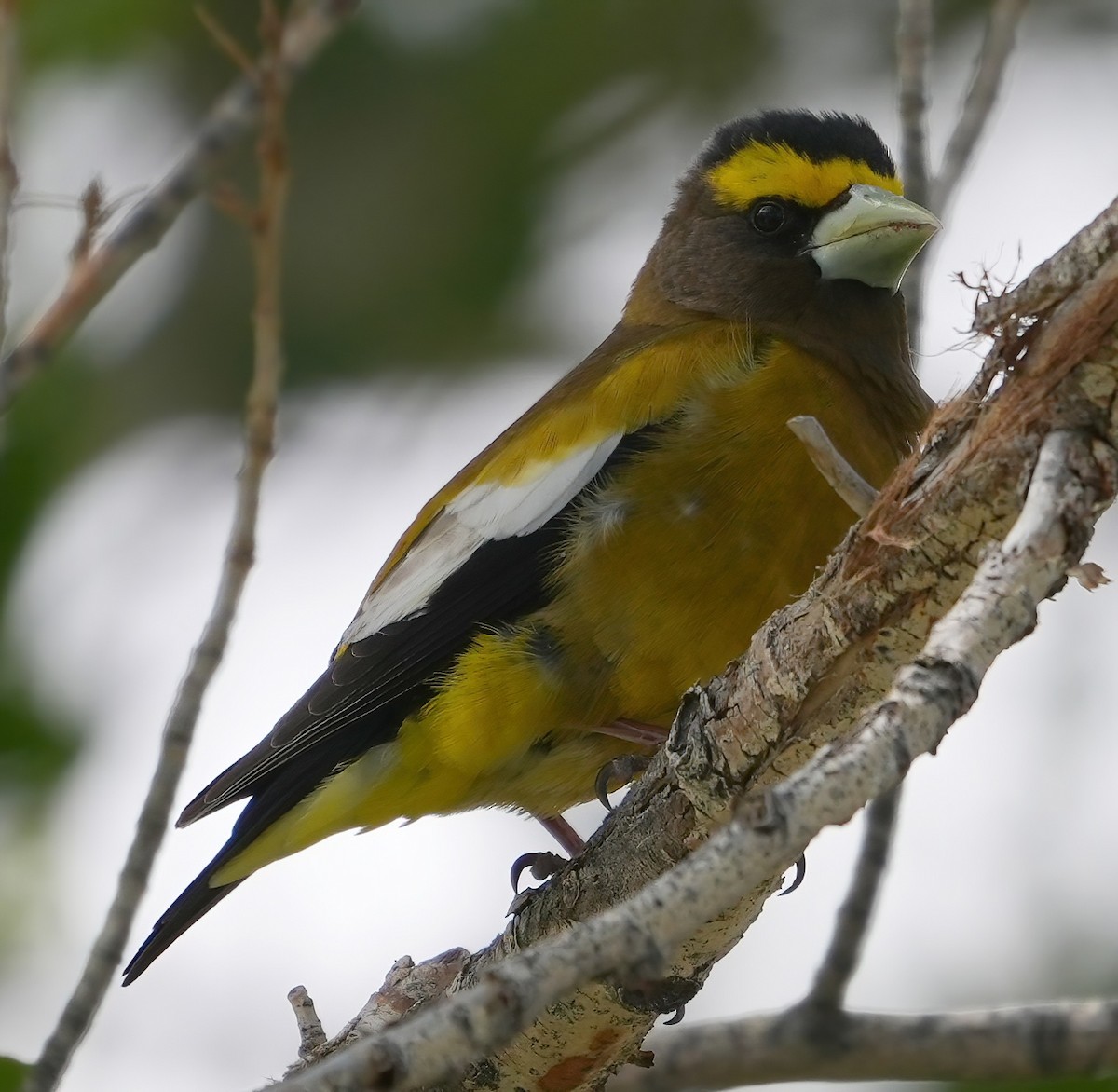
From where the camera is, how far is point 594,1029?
3.27m

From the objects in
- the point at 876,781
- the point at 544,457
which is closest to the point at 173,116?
the point at 544,457

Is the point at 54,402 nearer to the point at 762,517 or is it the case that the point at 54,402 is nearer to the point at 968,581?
the point at 762,517

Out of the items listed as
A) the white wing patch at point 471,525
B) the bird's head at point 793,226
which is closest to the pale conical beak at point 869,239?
the bird's head at point 793,226

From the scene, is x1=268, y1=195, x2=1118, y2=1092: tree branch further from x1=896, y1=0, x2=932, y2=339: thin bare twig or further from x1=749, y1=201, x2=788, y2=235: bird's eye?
x1=749, y1=201, x2=788, y2=235: bird's eye

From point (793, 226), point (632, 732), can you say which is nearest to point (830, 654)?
point (632, 732)

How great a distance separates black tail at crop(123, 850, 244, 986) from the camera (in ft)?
13.2

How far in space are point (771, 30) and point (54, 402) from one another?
3314 mm

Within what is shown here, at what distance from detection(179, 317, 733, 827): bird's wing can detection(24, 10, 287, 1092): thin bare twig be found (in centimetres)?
50

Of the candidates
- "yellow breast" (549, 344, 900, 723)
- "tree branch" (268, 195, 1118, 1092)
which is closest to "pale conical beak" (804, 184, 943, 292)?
"yellow breast" (549, 344, 900, 723)

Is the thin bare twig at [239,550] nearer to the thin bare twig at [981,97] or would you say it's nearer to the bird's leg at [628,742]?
the bird's leg at [628,742]

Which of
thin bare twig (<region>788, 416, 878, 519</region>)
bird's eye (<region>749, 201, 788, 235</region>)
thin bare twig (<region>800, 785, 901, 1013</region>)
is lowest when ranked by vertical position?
thin bare twig (<region>800, 785, 901, 1013</region>)

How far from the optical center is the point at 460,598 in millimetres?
4070

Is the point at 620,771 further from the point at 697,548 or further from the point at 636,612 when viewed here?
the point at 697,548

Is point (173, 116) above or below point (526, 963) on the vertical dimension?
above
